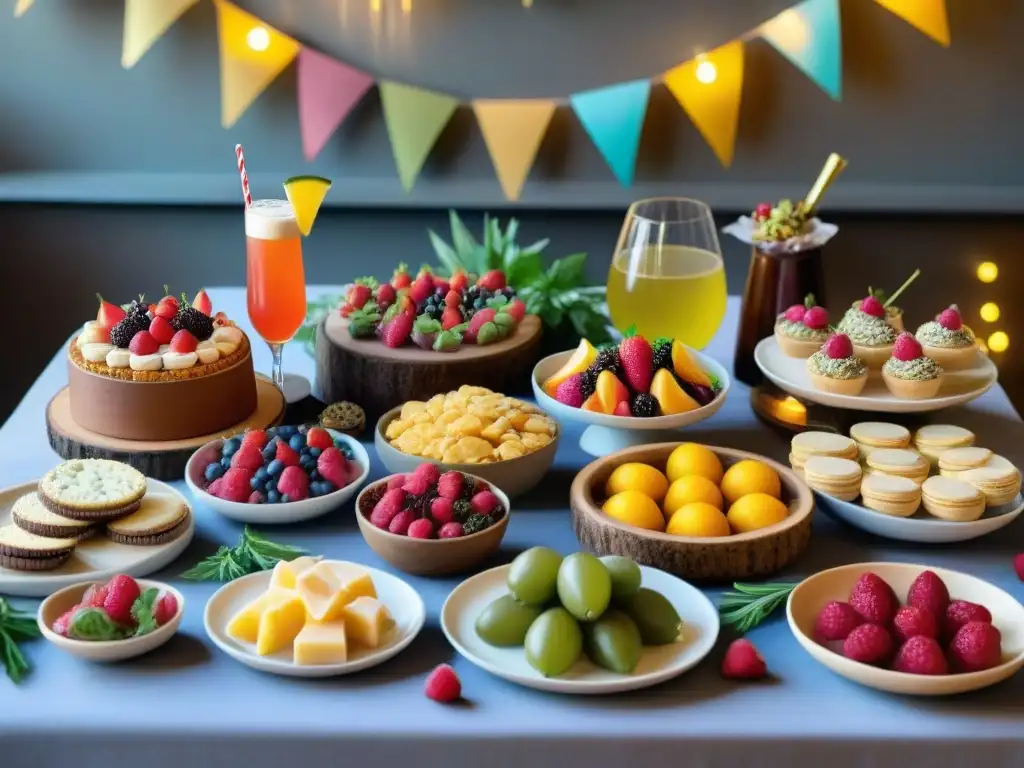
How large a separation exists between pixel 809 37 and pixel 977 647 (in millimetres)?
1979

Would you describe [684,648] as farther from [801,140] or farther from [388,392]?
[801,140]

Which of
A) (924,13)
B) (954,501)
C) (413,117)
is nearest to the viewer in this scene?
(954,501)

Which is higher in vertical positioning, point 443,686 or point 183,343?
point 183,343

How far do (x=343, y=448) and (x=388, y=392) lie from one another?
0.18 m

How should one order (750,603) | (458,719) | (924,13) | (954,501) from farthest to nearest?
1. (924,13)
2. (954,501)
3. (750,603)
4. (458,719)

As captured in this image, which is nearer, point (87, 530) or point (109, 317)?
point (87, 530)

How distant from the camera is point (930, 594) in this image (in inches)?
47.0

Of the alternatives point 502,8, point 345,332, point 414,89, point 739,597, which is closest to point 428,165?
point 414,89

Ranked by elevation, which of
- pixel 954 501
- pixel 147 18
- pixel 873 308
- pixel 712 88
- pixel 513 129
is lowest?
pixel 954 501

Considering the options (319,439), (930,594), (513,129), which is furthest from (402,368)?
(513,129)

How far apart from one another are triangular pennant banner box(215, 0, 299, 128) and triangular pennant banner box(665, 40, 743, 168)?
2.98 feet

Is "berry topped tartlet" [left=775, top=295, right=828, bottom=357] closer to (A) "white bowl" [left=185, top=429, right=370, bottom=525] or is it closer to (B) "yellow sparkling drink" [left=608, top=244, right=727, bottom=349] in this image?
(B) "yellow sparkling drink" [left=608, top=244, right=727, bottom=349]

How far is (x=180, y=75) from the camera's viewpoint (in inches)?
115

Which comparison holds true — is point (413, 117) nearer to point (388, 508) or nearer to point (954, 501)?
point (388, 508)
